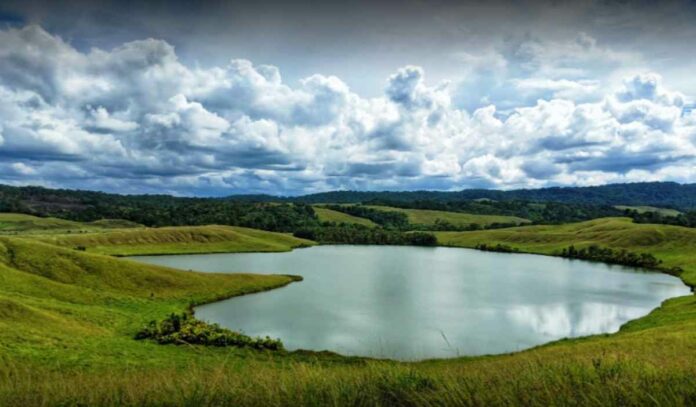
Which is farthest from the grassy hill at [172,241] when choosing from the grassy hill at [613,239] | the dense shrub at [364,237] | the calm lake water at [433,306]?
the grassy hill at [613,239]

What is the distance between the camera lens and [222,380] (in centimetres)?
700

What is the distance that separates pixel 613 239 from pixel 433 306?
10848 cm

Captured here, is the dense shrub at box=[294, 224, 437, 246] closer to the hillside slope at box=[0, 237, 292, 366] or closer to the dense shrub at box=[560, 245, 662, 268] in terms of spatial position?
the dense shrub at box=[560, 245, 662, 268]

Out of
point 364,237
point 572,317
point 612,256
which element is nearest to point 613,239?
point 612,256

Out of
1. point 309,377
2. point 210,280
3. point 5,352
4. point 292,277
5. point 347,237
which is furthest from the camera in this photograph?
point 347,237

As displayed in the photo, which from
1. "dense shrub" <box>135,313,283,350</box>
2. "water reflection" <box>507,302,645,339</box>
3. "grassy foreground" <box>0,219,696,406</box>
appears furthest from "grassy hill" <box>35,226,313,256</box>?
"water reflection" <box>507,302,645,339</box>

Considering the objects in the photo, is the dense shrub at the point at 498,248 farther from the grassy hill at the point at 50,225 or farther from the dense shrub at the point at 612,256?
the grassy hill at the point at 50,225

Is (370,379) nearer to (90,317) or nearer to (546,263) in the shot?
(90,317)

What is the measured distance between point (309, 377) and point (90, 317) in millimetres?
39985

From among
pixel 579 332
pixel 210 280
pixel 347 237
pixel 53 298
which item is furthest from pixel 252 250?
pixel 579 332

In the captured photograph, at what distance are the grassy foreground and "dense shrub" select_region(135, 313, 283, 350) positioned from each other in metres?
1.54

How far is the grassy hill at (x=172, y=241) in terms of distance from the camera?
385ft

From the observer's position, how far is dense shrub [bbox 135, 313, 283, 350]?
3578 centimetres

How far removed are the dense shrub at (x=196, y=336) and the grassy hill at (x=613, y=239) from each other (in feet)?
272
